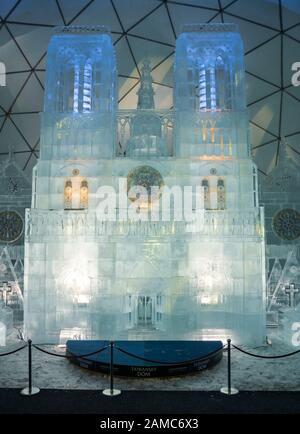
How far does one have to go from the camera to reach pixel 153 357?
57.2ft

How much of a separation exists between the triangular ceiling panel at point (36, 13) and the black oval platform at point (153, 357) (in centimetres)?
2193

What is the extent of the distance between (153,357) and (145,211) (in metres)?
9.47

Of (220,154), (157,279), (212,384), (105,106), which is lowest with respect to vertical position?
(212,384)

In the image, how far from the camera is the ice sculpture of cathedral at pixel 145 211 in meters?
23.1

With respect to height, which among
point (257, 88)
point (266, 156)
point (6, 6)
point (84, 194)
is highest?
point (6, 6)

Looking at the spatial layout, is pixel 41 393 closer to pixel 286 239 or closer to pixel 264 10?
pixel 286 239

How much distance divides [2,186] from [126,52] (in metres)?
13.9

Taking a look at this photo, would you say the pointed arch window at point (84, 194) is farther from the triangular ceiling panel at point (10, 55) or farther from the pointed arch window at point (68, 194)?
the triangular ceiling panel at point (10, 55)

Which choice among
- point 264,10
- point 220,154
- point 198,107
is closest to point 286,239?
point 220,154

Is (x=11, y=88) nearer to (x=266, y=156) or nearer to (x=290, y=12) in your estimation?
(x=290, y=12)

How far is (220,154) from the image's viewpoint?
24.7 metres

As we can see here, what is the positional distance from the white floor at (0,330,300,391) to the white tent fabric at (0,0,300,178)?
20247 millimetres

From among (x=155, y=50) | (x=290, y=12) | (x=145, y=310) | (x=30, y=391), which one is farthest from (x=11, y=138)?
(x=30, y=391)

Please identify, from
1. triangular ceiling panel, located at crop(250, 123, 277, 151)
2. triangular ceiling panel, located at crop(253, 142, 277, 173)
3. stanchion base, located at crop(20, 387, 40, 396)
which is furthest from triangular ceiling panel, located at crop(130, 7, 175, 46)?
stanchion base, located at crop(20, 387, 40, 396)
